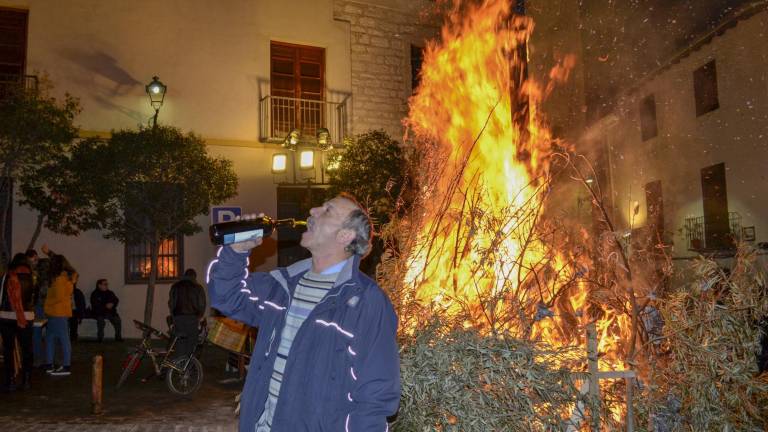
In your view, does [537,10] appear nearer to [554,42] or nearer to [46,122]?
[554,42]

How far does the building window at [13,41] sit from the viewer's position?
13.9m

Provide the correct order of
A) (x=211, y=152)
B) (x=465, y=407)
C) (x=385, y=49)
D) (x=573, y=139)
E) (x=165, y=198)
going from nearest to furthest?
1. (x=465, y=407)
2. (x=573, y=139)
3. (x=165, y=198)
4. (x=211, y=152)
5. (x=385, y=49)

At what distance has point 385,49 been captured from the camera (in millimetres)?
17141

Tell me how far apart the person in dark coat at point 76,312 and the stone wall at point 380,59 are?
25.6 ft

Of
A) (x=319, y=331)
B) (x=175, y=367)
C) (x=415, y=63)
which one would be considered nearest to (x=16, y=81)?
(x=175, y=367)

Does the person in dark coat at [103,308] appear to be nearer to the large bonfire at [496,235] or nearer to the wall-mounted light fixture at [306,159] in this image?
the wall-mounted light fixture at [306,159]

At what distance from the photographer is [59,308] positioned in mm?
9148

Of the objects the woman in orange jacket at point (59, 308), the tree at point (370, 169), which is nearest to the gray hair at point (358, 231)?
the woman in orange jacket at point (59, 308)

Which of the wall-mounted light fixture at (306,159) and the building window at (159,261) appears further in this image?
the wall-mounted light fixture at (306,159)

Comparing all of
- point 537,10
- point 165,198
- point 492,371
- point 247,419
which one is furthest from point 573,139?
point 165,198

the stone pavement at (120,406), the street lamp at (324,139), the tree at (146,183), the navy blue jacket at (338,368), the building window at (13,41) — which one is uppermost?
the building window at (13,41)

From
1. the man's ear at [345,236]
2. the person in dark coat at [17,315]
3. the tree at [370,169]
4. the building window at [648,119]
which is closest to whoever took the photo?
the man's ear at [345,236]

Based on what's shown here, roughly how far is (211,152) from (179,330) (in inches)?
290

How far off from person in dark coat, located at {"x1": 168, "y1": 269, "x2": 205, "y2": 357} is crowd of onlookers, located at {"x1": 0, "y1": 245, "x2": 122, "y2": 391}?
180 cm
